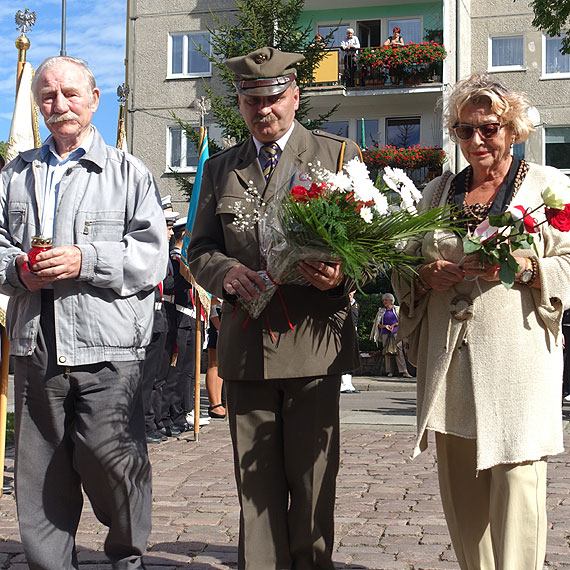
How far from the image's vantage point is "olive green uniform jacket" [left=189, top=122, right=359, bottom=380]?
158 inches

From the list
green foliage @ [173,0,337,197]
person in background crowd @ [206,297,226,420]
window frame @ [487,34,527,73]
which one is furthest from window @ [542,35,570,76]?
person in background crowd @ [206,297,226,420]

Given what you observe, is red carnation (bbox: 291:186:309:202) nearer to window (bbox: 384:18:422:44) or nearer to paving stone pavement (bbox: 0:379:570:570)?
paving stone pavement (bbox: 0:379:570:570)

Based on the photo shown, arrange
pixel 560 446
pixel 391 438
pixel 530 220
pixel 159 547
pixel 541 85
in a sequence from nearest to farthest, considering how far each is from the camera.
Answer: pixel 530 220 < pixel 560 446 < pixel 159 547 < pixel 391 438 < pixel 541 85

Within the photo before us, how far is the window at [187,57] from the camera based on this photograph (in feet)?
100

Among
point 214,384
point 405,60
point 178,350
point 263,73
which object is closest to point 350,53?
point 405,60

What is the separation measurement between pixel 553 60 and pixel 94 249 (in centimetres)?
2732

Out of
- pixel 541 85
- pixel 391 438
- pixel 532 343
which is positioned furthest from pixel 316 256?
pixel 541 85

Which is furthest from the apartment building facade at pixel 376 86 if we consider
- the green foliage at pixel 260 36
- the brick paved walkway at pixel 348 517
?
the brick paved walkway at pixel 348 517

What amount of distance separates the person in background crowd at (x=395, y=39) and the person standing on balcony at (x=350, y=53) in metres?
0.94

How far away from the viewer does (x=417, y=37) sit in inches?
1158

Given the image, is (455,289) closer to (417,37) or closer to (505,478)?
(505,478)

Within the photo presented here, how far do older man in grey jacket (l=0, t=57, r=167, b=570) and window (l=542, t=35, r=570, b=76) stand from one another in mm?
26817

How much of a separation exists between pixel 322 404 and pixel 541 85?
26841 millimetres

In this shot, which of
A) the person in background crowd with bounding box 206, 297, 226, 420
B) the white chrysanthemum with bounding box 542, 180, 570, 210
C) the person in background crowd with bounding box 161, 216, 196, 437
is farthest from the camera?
the person in background crowd with bounding box 206, 297, 226, 420
